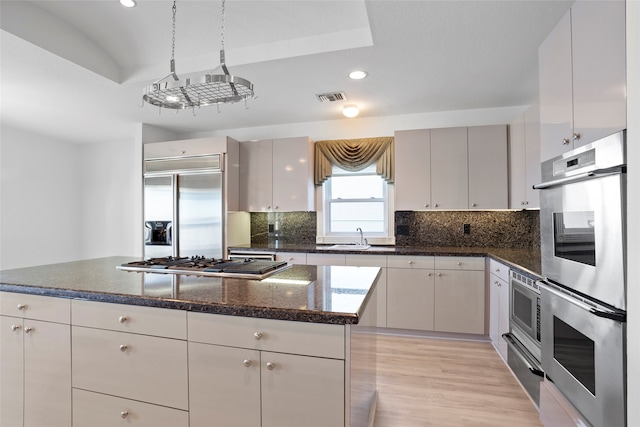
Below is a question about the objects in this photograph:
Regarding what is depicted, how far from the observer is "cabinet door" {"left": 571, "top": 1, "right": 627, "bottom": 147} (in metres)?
1.19

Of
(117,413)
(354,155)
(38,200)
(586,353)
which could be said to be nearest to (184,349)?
(117,413)

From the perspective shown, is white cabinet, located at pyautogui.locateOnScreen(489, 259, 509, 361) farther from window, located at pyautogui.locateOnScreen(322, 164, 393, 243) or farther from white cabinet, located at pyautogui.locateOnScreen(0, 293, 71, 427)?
white cabinet, located at pyautogui.locateOnScreen(0, 293, 71, 427)

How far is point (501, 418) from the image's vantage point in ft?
6.42

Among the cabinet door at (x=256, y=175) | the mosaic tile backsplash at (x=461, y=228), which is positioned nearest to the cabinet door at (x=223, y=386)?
the cabinet door at (x=256, y=175)

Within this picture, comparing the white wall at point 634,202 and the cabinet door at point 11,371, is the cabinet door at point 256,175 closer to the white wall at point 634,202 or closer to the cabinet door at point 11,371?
the cabinet door at point 11,371

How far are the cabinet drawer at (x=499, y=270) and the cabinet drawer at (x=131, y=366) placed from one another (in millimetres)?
2428

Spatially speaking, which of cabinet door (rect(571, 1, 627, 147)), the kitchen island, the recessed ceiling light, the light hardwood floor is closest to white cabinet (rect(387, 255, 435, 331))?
the light hardwood floor

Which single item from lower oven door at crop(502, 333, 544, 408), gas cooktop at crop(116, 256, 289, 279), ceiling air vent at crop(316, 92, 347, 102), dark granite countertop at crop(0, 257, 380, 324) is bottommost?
lower oven door at crop(502, 333, 544, 408)

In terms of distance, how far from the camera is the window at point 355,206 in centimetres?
398

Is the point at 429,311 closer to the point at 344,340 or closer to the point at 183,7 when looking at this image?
the point at 344,340

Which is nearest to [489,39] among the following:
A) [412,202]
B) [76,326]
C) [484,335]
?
[412,202]

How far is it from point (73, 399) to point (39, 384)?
0.26 metres

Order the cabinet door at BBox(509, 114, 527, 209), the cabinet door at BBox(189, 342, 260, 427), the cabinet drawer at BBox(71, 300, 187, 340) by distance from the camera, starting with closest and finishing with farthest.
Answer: the cabinet door at BBox(189, 342, 260, 427) < the cabinet drawer at BBox(71, 300, 187, 340) < the cabinet door at BBox(509, 114, 527, 209)

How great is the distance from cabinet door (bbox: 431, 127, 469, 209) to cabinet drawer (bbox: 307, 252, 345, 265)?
1.18m
